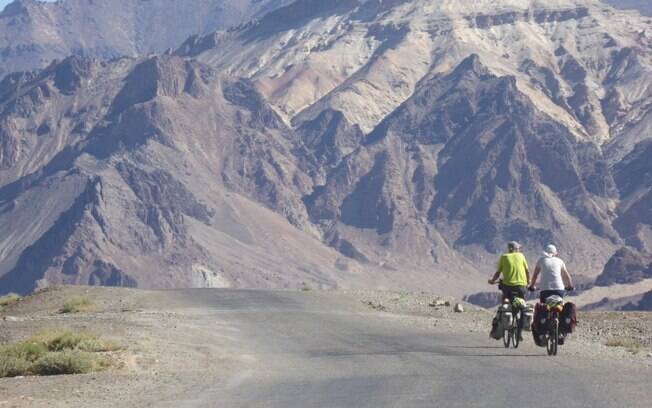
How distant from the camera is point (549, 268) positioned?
34281mm

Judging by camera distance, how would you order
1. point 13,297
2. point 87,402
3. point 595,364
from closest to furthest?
point 87,402, point 595,364, point 13,297

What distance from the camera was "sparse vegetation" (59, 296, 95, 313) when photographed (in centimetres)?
5575

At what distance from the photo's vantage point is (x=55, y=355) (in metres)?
32.4

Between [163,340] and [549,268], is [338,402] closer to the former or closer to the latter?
[549,268]

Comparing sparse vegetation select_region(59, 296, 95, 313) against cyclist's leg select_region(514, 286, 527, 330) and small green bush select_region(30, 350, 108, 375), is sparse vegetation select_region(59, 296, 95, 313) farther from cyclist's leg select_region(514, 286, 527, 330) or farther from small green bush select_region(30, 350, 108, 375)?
cyclist's leg select_region(514, 286, 527, 330)

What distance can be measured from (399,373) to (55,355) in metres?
7.64

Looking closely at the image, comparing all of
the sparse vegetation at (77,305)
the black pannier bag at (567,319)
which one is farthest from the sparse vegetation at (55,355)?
the sparse vegetation at (77,305)

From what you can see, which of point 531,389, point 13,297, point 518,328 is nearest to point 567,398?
point 531,389

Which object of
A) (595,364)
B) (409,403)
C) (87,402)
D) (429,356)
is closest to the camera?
(409,403)

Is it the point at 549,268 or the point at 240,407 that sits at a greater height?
the point at 549,268

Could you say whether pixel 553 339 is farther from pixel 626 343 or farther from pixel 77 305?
pixel 77 305

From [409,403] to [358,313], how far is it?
A: 31151 millimetres

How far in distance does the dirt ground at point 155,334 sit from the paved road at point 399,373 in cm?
99

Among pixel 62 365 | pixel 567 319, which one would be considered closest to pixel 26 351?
pixel 62 365
